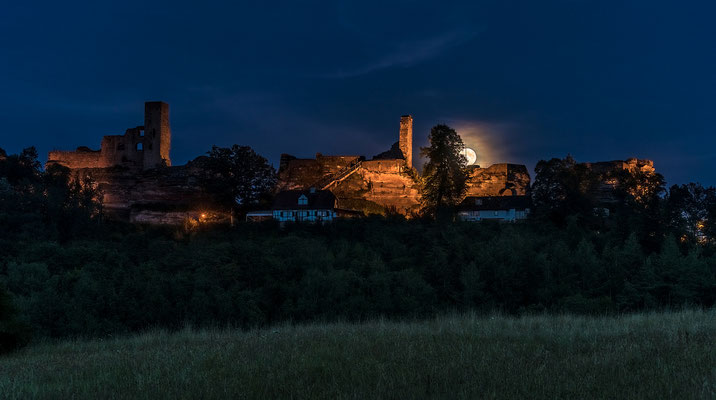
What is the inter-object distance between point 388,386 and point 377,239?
109ft

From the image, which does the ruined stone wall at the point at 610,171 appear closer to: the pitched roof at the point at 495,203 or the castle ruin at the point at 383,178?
the castle ruin at the point at 383,178

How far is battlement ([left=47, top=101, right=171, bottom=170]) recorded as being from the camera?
247 ft

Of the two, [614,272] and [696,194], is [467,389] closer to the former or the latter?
[614,272]

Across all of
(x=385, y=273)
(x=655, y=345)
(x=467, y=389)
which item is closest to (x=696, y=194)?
(x=385, y=273)

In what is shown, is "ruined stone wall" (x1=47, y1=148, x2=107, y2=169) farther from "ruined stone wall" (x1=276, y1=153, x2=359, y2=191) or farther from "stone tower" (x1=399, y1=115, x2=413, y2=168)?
"stone tower" (x1=399, y1=115, x2=413, y2=168)

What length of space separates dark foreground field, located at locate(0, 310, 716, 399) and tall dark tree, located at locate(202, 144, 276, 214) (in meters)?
44.8

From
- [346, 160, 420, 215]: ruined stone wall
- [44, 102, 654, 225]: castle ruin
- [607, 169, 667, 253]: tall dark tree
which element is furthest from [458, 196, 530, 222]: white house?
[607, 169, 667, 253]: tall dark tree

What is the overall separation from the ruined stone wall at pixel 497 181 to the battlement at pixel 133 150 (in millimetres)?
39365

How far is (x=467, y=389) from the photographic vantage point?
7.97 meters

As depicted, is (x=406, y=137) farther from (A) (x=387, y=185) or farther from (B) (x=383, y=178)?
(A) (x=387, y=185)

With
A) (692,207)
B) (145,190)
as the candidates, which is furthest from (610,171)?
(145,190)

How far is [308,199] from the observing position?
55281mm

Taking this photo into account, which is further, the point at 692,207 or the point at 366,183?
the point at 366,183

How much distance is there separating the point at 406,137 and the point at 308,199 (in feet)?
67.1
